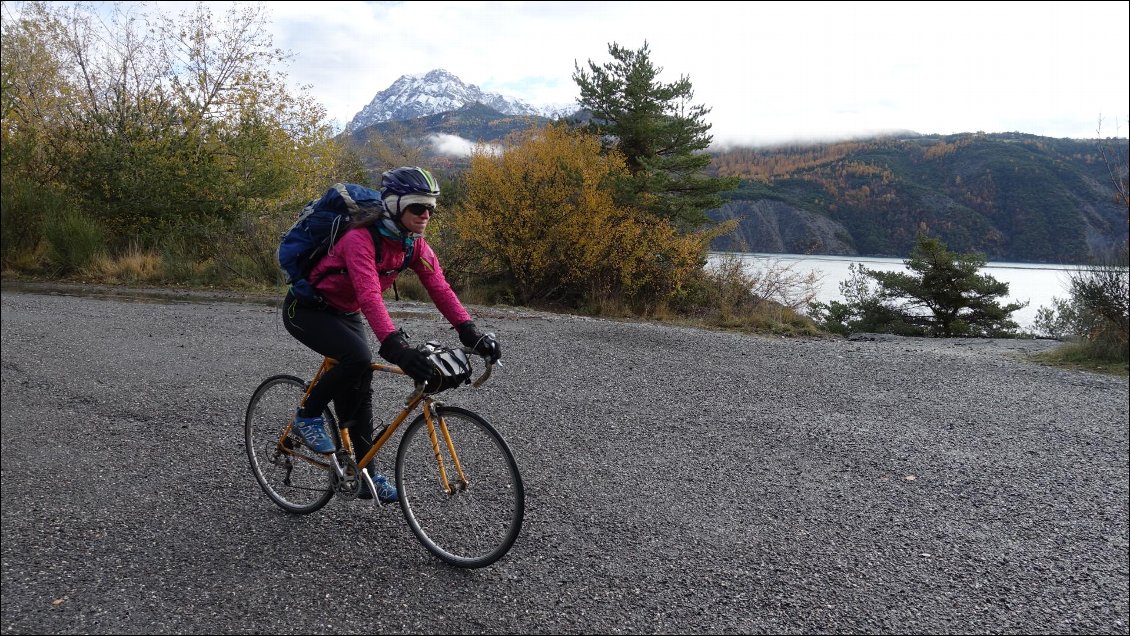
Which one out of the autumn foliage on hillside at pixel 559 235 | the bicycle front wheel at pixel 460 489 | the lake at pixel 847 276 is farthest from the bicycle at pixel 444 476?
the lake at pixel 847 276

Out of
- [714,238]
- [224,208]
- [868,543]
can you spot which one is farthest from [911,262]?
[224,208]

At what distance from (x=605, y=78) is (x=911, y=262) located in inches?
454

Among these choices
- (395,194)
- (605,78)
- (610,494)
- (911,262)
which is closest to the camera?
(395,194)

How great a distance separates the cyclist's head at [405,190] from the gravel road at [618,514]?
1.75m

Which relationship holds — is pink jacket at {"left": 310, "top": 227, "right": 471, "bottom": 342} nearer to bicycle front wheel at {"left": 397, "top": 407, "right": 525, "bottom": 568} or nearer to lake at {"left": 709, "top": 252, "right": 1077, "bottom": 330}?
bicycle front wheel at {"left": 397, "top": 407, "right": 525, "bottom": 568}

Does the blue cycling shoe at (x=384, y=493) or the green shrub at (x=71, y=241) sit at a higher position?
the green shrub at (x=71, y=241)

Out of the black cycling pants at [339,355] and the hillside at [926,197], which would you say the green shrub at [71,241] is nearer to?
the hillside at [926,197]

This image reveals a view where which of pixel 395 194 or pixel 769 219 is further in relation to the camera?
pixel 769 219

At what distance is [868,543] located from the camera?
3.58 m

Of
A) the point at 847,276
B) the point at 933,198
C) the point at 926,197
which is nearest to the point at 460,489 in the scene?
the point at 847,276

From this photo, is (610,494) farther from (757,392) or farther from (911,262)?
(911,262)

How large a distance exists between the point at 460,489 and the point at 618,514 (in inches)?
41.6

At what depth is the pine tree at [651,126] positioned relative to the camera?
20594 millimetres

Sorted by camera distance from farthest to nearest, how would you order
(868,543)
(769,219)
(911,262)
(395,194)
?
(769,219) → (911,262) → (868,543) → (395,194)
